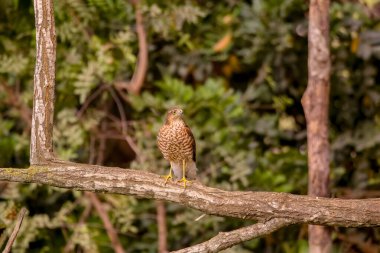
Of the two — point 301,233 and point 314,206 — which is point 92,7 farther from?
point 314,206

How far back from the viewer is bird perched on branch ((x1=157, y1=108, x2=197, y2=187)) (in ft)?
15.8

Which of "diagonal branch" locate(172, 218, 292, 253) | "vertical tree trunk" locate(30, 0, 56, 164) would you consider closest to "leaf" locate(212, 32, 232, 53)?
"vertical tree trunk" locate(30, 0, 56, 164)

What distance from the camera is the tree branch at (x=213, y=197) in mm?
3533

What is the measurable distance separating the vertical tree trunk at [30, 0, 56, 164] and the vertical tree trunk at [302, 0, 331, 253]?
1728 millimetres

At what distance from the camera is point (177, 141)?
4805mm

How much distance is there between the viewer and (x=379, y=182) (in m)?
6.36

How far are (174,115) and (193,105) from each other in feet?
3.97

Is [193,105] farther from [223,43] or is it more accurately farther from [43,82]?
[43,82]

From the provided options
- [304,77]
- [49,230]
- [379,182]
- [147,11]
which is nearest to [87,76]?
[147,11]

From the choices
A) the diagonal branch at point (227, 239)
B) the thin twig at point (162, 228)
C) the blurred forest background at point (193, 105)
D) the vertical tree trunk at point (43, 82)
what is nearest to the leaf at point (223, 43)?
the blurred forest background at point (193, 105)

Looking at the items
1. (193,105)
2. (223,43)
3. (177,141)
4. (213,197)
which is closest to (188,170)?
(177,141)

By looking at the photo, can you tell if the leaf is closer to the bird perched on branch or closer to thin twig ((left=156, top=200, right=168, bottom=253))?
thin twig ((left=156, top=200, right=168, bottom=253))

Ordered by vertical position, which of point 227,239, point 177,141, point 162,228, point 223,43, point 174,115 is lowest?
point 162,228

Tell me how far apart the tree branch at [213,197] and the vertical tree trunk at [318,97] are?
1.19 m
